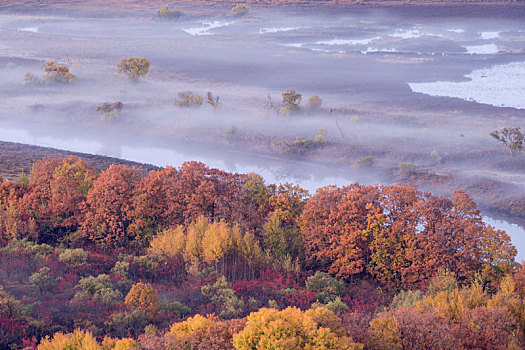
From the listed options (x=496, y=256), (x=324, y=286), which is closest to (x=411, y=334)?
(x=324, y=286)

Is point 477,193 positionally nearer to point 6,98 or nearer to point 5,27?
point 6,98

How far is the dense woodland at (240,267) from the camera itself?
19.5 meters

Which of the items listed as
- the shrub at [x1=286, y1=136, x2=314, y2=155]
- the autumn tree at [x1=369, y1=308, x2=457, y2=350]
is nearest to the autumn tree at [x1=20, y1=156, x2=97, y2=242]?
the autumn tree at [x1=369, y1=308, x2=457, y2=350]

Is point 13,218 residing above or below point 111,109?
below

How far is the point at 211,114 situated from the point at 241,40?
7914 centimetres

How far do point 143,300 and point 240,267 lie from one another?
8.67m

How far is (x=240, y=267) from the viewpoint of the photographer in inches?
1273

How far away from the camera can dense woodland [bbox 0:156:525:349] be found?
19500 mm

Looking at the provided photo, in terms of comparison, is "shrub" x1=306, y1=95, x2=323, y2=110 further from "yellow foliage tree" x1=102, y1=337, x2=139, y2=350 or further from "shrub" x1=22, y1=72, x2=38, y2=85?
"yellow foliage tree" x1=102, y1=337, x2=139, y2=350

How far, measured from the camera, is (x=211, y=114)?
81.8m

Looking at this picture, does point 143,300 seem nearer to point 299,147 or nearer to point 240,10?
point 299,147

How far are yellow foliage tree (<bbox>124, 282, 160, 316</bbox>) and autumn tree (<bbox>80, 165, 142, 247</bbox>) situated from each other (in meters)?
12.0

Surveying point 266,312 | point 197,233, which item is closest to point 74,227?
point 197,233

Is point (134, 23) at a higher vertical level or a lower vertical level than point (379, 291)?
higher
